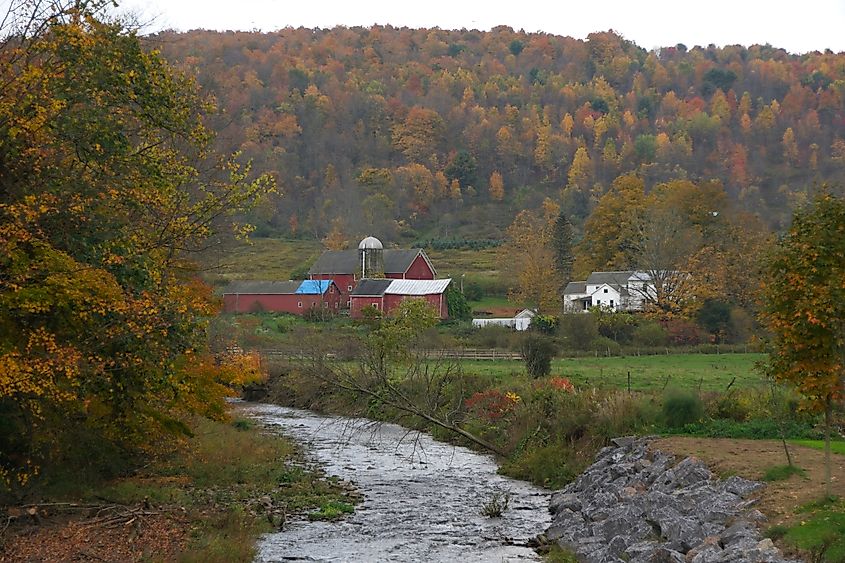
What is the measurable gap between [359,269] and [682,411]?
210 ft

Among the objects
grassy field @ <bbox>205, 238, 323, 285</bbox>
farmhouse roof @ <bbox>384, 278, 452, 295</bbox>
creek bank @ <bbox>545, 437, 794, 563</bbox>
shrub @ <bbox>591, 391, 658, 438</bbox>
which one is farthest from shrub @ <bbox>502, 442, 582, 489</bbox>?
grassy field @ <bbox>205, 238, 323, 285</bbox>

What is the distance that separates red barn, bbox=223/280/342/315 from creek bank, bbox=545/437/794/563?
2356 inches

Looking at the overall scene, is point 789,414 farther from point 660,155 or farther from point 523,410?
point 660,155

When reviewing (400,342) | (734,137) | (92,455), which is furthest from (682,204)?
(734,137)

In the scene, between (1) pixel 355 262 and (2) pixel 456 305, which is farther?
(1) pixel 355 262

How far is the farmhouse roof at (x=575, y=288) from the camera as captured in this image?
269 feet

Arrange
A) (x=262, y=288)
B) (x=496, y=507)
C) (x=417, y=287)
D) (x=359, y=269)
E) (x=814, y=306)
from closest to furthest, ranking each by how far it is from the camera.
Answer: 1. (x=814, y=306)
2. (x=496, y=507)
3. (x=417, y=287)
4. (x=262, y=288)
5. (x=359, y=269)

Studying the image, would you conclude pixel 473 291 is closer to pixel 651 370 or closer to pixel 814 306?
pixel 651 370

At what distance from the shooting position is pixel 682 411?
86.9ft

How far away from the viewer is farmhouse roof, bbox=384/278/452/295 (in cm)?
7775

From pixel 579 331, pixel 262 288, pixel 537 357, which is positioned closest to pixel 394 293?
pixel 262 288

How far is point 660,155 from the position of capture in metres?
154

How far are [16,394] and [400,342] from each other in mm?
19326

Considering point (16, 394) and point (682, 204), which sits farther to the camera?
point (682, 204)
